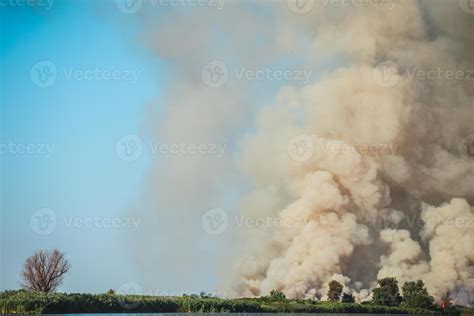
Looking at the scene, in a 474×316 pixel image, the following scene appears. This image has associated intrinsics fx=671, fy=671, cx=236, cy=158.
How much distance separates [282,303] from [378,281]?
15.8 metres

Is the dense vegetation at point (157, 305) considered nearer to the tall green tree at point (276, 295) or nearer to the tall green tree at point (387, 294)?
the tall green tree at point (276, 295)

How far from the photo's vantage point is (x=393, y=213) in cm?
7081

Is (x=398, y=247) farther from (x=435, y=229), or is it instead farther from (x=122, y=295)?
(x=122, y=295)

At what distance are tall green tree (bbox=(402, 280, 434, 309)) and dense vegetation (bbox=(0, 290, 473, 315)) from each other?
2.69ft

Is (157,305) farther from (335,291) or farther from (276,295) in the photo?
(335,291)

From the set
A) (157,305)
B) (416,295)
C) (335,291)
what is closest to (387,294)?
(416,295)

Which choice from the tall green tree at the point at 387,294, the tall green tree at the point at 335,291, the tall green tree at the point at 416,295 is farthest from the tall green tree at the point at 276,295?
the tall green tree at the point at 416,295

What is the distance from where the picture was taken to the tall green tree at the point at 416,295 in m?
61.6

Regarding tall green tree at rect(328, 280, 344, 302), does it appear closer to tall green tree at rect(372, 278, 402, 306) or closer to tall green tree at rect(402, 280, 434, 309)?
tall green tree at rect(372, 278, 402, 306)

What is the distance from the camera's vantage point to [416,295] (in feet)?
206

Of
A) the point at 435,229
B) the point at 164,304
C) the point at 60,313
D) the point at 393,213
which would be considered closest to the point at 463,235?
the point at 435,229

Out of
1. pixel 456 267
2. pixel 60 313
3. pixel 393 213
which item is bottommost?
pixel 60 313

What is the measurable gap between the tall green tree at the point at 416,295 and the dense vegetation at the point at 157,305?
2.69ft

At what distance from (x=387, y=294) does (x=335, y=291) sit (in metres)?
4.80
